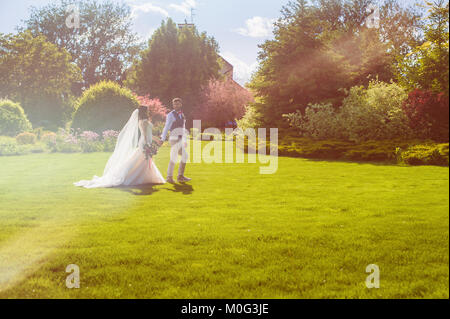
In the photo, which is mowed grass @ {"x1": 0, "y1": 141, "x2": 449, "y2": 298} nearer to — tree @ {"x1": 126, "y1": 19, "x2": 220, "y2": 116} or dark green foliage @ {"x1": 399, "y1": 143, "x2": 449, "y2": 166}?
dark green foliage @ {"x1": 399, "y1": 143, "x2": 449, "y2": 166}

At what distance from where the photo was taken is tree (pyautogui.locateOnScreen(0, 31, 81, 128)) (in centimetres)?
3731

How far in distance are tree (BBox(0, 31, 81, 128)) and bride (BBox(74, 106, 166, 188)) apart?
3232cm

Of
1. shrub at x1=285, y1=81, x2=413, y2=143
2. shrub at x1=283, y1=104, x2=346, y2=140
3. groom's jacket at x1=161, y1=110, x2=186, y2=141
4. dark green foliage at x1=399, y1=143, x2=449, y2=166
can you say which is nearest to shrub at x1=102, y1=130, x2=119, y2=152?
shrub at x1=283, y1=104, x2=346, y2=140

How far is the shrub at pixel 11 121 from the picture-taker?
91.6ft

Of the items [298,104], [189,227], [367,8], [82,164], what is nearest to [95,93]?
[82,164]

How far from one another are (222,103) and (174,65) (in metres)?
6.57

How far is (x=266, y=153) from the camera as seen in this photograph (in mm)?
19531

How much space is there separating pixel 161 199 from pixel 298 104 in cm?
1704

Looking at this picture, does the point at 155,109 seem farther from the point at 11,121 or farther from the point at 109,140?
the point at 109,140

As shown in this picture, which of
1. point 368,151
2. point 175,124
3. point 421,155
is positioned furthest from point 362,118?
point 175,124

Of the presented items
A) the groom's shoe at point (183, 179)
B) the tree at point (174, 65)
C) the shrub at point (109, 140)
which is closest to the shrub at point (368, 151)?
the shrub at point (109, 140)

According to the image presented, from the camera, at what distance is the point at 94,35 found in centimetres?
4147

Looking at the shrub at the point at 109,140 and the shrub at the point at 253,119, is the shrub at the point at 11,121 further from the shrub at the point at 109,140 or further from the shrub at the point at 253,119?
the shrub at the point at 253,119

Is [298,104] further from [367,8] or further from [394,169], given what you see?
[367,8]
